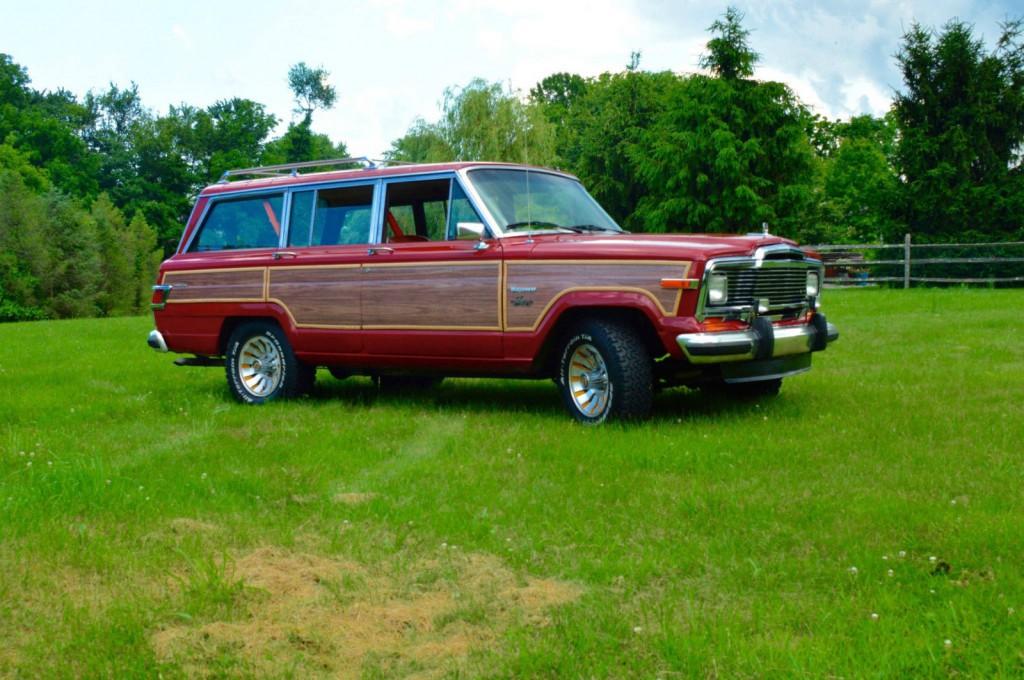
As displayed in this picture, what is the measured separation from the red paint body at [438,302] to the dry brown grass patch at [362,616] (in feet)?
11.4

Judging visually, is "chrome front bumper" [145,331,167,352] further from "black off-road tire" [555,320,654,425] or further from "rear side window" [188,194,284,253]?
"black off-road tire" [555,320,654,425]

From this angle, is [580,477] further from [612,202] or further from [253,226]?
[612,202]

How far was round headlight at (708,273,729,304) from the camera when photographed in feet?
25.9

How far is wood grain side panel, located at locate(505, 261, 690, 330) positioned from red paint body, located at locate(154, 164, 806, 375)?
0.12ft

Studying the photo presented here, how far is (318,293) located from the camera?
985cm

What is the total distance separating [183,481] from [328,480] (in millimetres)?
870

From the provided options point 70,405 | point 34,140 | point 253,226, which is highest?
point 34,140

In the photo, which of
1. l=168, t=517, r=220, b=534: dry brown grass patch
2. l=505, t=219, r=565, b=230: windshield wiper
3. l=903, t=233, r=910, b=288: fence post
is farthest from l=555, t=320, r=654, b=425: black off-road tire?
l=903, t=233, r=910, b=288: fence post

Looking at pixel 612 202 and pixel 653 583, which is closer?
pixel 653 583

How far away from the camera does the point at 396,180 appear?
9.54 m

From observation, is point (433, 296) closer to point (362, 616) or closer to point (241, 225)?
point (241, 225)

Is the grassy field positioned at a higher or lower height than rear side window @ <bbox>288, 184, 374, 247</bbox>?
lower

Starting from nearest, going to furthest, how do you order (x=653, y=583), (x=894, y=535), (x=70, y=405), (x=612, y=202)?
1. (x=653, y=583)
2. (x=894, y=535)
3. (x=70, y=405)
4. (x=612, y=202)

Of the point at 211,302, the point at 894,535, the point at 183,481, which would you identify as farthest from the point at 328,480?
the point at 211,302
